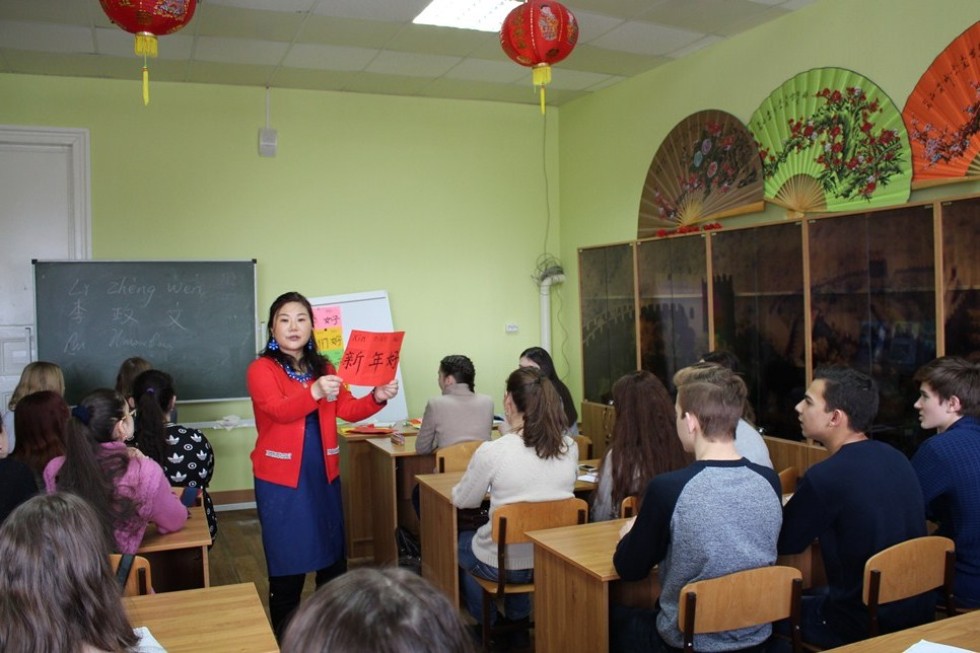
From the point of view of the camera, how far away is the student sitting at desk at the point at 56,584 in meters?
1.36

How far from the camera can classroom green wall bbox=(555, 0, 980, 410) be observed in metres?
4.17

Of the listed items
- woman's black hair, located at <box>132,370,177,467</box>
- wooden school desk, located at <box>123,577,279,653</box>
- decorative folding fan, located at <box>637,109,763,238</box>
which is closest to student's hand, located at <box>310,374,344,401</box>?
wooden school desk, located at <box>123,577,279,653</box>

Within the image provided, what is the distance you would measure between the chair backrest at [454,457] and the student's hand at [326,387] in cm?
152

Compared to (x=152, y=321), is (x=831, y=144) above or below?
above

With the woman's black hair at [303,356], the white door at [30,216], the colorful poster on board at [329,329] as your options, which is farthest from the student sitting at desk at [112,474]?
the colorful poster on board at [329,329]

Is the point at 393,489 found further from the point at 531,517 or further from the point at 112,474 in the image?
the point at 112,474

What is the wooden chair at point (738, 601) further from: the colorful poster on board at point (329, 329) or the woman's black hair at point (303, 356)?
the colorful poster on board at point (329, 329)

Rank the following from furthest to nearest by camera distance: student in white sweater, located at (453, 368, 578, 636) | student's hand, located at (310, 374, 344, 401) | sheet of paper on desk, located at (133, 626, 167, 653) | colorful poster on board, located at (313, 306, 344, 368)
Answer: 1. colorful poster on board, located at (313, 306, 344, 368)
2. student in white sweater, located at (453, 368, 578, 636)
3. student's hand, located at (310, 374, 344, 401)
4. sheet of paper on desk, located at (133, 626, 167, 653)

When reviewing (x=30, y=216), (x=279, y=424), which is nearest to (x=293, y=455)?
(x=279, y=424)

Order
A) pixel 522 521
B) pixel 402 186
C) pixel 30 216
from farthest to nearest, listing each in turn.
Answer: pixel 402 186 < pixel 30 216 < pixel 522 521

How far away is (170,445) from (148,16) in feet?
5.97

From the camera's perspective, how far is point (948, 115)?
3.96 m

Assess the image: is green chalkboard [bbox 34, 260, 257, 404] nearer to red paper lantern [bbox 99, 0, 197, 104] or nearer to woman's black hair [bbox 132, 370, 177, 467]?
woman's black hair [bbox 132, 370, 177, 467]

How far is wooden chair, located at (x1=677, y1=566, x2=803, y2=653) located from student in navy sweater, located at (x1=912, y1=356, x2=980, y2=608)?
30.5 inches
